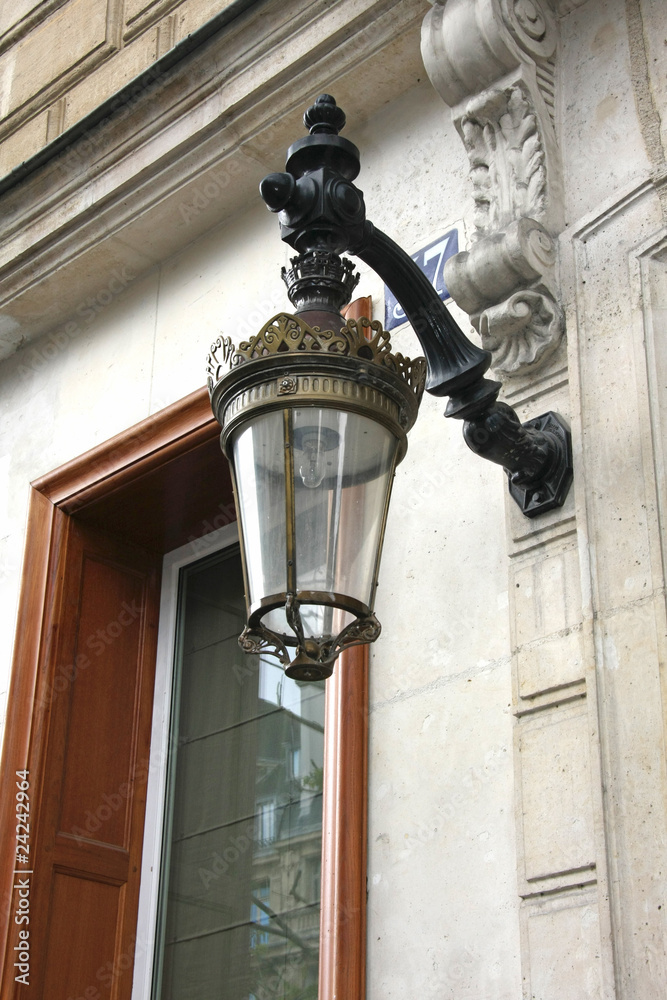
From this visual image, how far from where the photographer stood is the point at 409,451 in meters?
3.67

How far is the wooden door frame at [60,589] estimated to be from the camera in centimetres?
336

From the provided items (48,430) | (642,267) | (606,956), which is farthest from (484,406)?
(48,430)

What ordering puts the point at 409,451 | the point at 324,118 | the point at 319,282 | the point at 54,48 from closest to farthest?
1. the point at 319,282
2. the point at 324,118
3. the point at 409,451
4. the point at 54,48

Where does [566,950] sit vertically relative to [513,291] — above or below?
below

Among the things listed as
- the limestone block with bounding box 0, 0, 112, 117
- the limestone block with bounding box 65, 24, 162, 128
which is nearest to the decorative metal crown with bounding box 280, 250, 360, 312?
the limestone block with bounding box 65, 24, 162, 128

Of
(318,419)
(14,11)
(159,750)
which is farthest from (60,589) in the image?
(14,11)

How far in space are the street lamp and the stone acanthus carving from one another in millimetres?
475

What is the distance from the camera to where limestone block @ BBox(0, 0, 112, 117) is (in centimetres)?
525

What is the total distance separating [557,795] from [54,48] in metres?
3.76

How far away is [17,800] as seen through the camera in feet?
13.9

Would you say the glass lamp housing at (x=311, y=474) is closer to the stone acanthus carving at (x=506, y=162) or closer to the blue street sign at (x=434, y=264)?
the stone acanthus carving at (x=506, y=162)

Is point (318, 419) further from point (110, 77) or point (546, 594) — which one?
point (110, 77)

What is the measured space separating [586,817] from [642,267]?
1.21 meters

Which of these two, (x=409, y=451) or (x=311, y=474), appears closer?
(x=311, y=474)
